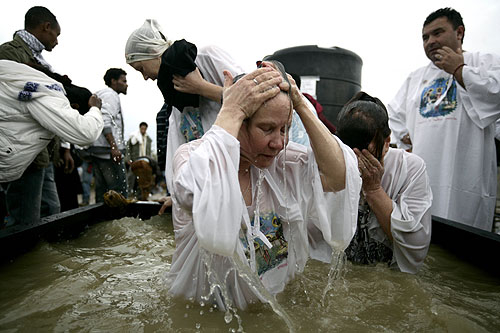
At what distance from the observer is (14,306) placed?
1770 millimetres

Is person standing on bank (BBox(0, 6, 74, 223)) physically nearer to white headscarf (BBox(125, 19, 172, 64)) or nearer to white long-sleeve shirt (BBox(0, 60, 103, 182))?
white long-sleeve shirt (BBox(0, 60, 103, 182))

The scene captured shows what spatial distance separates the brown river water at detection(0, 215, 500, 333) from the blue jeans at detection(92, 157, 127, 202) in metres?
2.30

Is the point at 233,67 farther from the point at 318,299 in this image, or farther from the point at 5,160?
the point at 5,160

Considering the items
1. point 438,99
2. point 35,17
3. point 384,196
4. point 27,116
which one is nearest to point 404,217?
point 384,196

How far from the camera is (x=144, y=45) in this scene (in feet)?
8.13

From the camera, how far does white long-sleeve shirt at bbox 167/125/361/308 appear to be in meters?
1.20

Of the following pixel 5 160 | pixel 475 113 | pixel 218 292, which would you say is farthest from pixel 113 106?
pixel 475 113

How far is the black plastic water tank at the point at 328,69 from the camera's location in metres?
5.90

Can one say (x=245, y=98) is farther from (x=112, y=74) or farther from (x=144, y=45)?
(x=112, y=74)

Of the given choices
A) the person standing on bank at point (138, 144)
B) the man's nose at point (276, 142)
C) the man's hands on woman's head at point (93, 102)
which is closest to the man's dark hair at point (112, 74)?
the man's hands on woman's head at point (93, 102)

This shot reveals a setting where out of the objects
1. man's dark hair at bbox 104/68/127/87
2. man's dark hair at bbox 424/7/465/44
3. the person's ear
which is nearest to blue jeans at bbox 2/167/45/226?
the person's ear

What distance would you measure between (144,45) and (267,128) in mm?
1541

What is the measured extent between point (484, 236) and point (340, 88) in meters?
4.21

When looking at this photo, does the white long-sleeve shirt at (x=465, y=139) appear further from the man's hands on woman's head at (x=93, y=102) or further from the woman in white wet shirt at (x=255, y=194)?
the man's hands on woman's head at (x=93, y=102)
